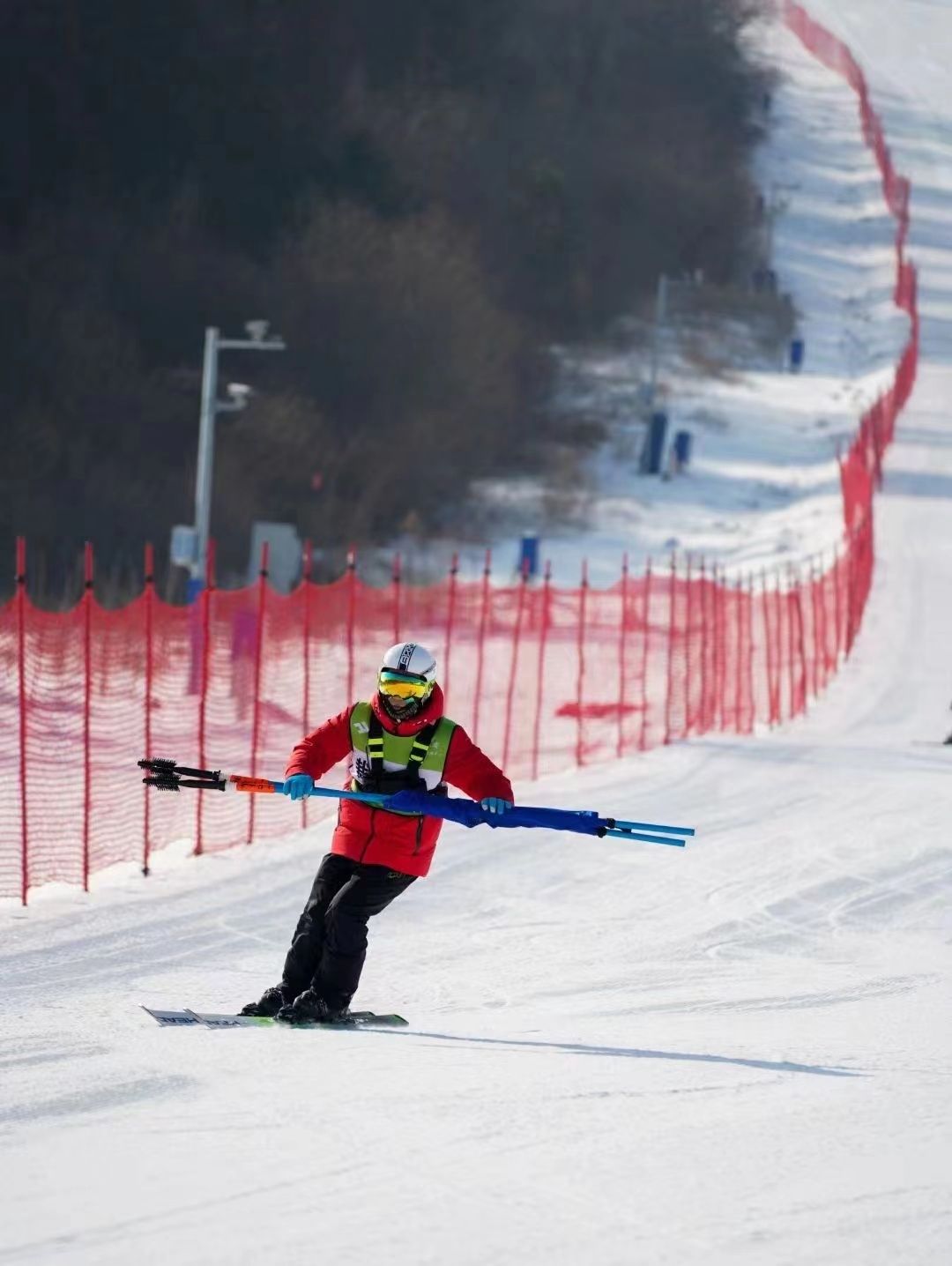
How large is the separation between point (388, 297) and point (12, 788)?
39726mm

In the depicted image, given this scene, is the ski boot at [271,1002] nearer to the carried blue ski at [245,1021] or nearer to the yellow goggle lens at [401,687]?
the carried blue ski at [245,1021]

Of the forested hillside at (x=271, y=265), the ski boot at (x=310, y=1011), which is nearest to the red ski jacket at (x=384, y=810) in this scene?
the ski boot at (x=310, y=1011)

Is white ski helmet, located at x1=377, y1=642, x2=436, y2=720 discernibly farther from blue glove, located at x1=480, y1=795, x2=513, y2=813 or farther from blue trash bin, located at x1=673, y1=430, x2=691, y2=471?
blue trash bin, located at x1=673, y1=430, x2=691, y2=471

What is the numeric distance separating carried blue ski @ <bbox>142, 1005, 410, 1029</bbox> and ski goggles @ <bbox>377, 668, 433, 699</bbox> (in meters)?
1.41

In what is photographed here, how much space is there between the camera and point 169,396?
51.7 meters

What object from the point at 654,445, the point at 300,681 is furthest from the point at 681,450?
the point at 300,681

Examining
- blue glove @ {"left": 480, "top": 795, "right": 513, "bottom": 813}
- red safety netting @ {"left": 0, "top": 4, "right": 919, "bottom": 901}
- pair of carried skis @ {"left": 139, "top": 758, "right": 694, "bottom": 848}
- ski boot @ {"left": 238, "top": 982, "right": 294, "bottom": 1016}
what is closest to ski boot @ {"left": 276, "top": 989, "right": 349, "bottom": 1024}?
ski boot @ {"left": 238, "top": 982, "right": 294, "bottom": 1016}

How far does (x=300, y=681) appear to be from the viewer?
1015 inches

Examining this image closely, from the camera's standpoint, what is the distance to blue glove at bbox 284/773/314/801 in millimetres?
9375

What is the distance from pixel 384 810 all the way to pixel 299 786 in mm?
486

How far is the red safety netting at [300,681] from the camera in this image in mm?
17125

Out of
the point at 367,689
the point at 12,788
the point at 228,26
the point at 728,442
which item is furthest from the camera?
the point at 228,26

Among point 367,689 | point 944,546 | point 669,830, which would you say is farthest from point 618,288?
point 669,830

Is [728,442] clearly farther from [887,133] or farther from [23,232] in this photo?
[887,133]
